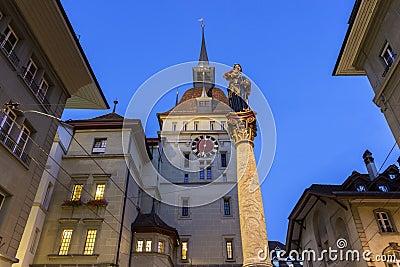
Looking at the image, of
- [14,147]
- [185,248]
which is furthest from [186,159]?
[14,147]

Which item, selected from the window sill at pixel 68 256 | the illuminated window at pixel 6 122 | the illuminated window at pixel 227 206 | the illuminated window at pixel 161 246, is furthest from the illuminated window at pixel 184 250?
the illuminated window at pixel 6 122

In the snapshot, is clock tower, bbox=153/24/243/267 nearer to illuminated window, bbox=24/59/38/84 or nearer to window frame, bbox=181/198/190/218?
window frame, bbox=181/198/190/218

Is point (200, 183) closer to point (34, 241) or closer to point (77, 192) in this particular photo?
point (77, 192)

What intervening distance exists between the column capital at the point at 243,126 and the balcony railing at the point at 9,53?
9890 mm

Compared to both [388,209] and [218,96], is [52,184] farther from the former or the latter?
[218,96]

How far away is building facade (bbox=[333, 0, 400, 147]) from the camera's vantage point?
13984 mm

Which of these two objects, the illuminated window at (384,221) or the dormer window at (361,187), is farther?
the dormer window at (361,187)

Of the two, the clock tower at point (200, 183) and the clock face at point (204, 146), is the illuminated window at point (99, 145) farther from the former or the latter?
the clock face at point (204, 146)

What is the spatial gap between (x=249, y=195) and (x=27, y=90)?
35.3 feet

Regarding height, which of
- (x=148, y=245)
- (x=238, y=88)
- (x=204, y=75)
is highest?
(x=204, y=75)

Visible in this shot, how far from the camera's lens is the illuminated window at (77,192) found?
21.0 m

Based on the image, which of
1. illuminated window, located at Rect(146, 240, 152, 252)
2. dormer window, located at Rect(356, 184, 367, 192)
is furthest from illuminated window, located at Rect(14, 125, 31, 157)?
dormer window, located at Rect(356, 184, 367, 192)

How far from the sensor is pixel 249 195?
13344 mm

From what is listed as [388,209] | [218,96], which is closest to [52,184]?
[388,209]
